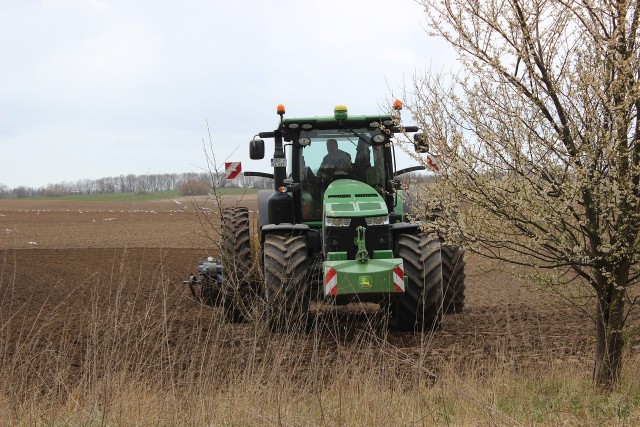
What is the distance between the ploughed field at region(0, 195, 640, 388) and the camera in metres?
6.00

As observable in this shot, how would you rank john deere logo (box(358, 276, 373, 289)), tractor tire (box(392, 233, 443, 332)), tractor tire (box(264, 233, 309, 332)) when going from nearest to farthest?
john deere logo (box(358, 276, 373, 289)) < tractor tire (box(264, 233, 309, 332)) < tractor tire (box(392, 233, 443, 332))

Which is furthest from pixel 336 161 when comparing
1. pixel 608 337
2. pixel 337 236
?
pixel 608 337

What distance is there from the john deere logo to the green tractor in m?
0.01

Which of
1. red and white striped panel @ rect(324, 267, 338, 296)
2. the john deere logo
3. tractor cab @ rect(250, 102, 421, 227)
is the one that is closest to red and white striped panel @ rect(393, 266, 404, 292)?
the john deere logo

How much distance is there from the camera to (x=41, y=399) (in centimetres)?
591

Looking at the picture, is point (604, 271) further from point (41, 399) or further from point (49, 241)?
point (49, 241)

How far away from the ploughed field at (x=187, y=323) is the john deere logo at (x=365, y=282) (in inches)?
16.3

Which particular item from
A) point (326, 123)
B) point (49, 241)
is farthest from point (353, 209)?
point (49, 241)

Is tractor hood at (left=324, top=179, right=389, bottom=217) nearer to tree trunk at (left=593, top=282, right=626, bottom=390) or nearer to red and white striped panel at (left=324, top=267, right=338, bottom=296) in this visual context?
red and white striped panel at (left=324, top=267, right=338, bottom=296)

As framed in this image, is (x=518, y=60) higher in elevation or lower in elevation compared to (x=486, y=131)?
higher

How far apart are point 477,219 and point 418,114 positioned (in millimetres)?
915

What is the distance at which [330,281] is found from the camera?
27.0ft

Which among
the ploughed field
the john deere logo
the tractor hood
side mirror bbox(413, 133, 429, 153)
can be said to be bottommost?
the ploughed field

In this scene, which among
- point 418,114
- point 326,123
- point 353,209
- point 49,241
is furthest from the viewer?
point 49,241
